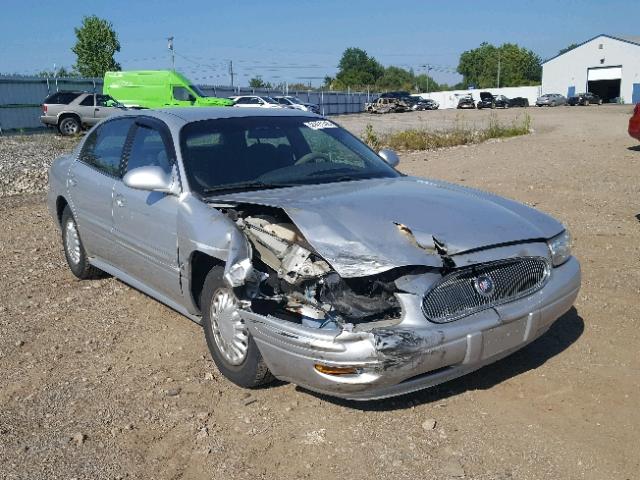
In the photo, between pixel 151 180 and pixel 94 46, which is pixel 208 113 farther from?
pixel 94 46

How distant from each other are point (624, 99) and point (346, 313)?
238ft

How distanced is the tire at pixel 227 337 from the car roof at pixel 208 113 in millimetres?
1417

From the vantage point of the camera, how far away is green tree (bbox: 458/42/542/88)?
120625 millimetres

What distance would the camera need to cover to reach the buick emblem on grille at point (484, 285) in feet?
11.5

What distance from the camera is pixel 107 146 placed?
5688 mm

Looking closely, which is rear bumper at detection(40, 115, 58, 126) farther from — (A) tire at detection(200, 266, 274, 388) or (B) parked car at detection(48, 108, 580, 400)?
(A) tire at detection(200, 266, 274, 388)

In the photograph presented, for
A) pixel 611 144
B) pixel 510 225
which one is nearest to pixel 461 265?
pixel 510 225

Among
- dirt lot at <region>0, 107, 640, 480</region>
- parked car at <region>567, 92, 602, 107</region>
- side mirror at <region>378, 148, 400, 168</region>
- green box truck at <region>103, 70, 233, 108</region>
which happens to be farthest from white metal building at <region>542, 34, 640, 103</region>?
dirt lot at <region>0, 107, 640, 480</region>

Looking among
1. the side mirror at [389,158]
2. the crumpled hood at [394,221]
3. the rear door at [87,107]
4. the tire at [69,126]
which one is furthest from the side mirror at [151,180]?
the tire at [69,126]

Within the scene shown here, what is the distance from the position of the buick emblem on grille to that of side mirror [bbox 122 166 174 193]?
203 centimetres

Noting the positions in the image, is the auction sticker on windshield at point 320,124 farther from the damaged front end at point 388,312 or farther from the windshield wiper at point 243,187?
the damaged front end at point 388,312

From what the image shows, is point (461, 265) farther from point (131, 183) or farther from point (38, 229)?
point (38, 229)

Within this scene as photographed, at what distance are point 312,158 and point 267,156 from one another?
0.33 meters

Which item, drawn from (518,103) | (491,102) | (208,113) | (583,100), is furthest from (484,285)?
(518,103)
